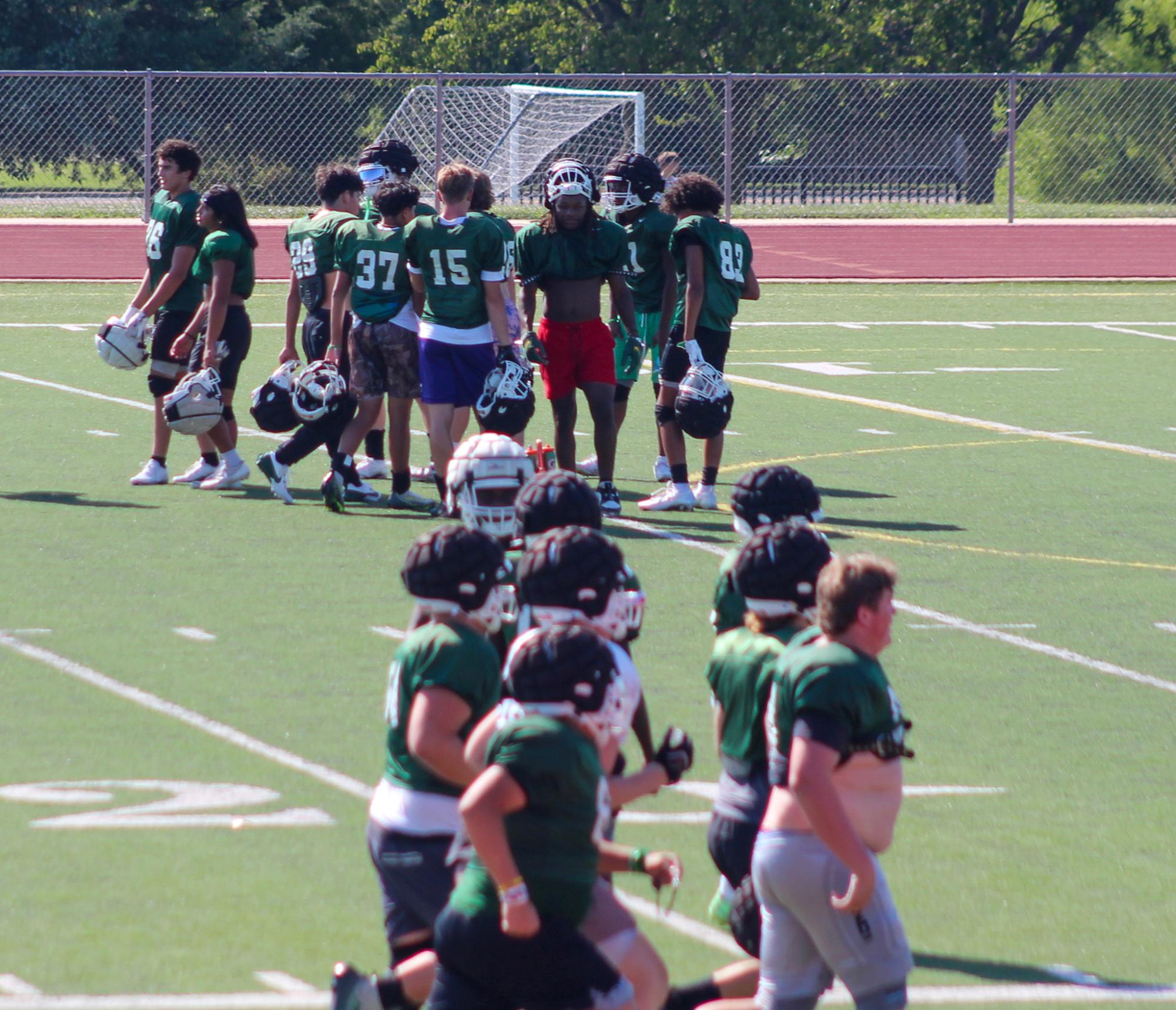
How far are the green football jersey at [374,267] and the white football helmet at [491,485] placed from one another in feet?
19.2

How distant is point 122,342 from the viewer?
13.4 m

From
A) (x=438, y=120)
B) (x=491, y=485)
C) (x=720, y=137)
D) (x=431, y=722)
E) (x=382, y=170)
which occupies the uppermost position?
(x=438, y=120)

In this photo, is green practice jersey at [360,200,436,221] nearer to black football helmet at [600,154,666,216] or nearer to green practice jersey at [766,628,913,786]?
black football helmet at [600,154,666,216]

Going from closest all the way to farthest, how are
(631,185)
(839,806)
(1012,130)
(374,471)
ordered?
(839,806) → (631,185) → (374,471) → (1012,130)

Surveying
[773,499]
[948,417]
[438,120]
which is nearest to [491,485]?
[773,499]

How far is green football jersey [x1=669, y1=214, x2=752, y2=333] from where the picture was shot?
12547 mm

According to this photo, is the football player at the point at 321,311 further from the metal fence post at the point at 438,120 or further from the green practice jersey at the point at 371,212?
the metal fence post at the point at 438,120

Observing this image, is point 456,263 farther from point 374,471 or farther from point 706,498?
point 374,471

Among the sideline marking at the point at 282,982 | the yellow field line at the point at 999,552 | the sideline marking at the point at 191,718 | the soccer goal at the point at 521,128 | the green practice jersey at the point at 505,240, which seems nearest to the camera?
the sideline marking at the point at 282,982

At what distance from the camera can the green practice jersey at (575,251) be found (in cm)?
1211

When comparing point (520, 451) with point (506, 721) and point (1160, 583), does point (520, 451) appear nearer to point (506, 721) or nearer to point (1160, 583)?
point (506, 721)

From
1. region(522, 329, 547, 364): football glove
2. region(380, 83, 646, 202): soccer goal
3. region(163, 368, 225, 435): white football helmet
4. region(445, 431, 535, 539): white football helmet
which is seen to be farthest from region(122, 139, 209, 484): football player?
region(380, 83, 646, 202): soccer goal

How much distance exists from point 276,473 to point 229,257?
133 centimetres

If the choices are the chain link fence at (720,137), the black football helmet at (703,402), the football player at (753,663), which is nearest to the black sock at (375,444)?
the black football helmet at (703,402)
